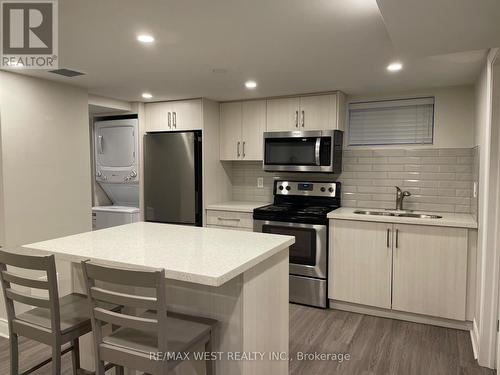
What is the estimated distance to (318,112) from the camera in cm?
372

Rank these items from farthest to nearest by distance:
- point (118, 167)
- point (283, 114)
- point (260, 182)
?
point (118, 167) → point (260, 182) → point (283, 114)

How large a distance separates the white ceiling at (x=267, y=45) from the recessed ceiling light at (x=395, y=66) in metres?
0.06

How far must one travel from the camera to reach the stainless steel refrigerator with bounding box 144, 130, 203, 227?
4090 mm

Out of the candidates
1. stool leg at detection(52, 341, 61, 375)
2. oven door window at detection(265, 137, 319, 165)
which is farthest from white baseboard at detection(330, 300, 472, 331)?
stool leg at detection(52, 341, 61, 375)

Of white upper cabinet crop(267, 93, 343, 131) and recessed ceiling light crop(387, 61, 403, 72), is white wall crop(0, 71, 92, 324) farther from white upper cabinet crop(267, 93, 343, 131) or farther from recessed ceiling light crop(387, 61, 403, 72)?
recessed ceiling light crop(387, 61, 403, 72)

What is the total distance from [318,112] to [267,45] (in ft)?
5.14

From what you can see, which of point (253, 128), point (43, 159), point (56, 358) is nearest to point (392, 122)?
point (253, 128)

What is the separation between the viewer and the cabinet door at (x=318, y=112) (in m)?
3.64

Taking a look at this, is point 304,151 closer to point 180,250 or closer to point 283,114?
point 283,114

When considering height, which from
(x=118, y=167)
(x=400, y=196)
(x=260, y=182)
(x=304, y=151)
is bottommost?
(x=400, y=196)

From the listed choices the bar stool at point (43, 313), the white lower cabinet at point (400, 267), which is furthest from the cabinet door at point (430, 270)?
the bar stool at point (43, 313)

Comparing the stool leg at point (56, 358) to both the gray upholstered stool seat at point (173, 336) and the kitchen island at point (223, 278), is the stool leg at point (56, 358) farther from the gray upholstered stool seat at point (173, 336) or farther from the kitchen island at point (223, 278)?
the kitchen island at point (223, 278)

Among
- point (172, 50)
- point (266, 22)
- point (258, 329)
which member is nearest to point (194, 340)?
point (258, 329)

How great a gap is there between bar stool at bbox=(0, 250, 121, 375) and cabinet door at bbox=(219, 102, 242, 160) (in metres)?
2.69
